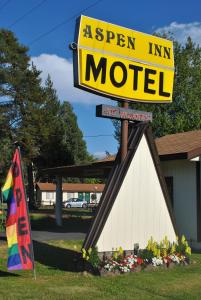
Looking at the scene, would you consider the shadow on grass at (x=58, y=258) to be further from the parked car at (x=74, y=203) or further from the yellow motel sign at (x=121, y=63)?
the parked car at (x=74, y=203)

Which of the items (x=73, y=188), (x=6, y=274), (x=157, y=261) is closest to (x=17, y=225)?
(x=6, y=274)

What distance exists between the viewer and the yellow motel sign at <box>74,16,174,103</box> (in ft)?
36.4

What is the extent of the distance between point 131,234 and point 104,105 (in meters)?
3.04

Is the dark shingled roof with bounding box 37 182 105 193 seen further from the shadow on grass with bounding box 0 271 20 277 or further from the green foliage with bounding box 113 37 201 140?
the shadow on grass with bounding box 0 271 20 277

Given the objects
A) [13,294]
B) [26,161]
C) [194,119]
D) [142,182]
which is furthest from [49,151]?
[13,294]

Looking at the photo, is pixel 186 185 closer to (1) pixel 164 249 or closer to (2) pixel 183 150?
(2) pixel 183 150

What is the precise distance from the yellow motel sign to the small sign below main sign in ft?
1.05

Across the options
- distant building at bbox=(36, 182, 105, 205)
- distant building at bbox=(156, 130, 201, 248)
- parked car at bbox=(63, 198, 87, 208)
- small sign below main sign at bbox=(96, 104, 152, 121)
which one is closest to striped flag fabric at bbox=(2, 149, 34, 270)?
small sign below main sign at bbox=(96, 104, 152, 121)

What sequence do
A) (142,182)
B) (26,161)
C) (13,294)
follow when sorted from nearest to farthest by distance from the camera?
1. (13,294)
2. (142,182)
3. (26,161)

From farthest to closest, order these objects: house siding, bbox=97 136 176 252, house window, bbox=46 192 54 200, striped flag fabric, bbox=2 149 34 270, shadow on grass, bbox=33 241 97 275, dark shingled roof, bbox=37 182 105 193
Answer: house window, bbox=46 192 54 200, dark shingled roof, bbox=37 182 105 193, house siding, bbox=97 136 176 252, shadow on grass, bbox=33 241 97 275, striped flag fabric, bbox=2 149 34 270

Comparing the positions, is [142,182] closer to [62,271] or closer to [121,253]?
[121,253]

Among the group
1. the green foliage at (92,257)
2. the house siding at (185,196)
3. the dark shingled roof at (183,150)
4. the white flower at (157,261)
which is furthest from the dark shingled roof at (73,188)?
the green foliage at (92,257)

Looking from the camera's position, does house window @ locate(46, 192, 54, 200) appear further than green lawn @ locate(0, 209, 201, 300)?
Yes

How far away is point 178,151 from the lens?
1548 cm
